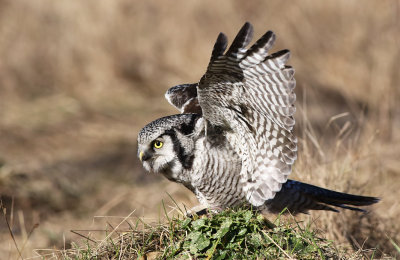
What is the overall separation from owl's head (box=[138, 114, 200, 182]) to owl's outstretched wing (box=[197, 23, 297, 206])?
263 millimetres

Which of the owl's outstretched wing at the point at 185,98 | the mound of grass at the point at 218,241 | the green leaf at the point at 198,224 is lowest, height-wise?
the mound of grass at the point at 218,241

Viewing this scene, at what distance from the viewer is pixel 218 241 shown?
3.34m

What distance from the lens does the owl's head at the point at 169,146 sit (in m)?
4.22

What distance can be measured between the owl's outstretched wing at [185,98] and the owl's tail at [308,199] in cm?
113

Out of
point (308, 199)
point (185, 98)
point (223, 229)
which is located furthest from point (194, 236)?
point (185, 98)

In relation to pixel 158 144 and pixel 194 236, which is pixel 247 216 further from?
pixel 158 144

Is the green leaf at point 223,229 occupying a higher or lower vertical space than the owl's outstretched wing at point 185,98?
lower

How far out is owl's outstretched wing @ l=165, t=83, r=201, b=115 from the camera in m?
5.08

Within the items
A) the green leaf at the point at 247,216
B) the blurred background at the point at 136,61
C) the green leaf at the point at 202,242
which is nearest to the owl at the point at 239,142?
the green leaf at the point at 247,216

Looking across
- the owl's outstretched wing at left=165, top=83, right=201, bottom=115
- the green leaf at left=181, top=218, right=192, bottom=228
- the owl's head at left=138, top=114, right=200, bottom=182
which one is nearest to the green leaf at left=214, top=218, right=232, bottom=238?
the green leaf at left=181, top=218, right=192, bottom=228

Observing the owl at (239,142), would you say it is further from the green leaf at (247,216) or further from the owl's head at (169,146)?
the green leaf at (247,216)

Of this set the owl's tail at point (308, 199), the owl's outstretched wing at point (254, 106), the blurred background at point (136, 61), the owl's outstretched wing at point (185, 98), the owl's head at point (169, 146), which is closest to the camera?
the owl's outstretched wing at point (254, 106)

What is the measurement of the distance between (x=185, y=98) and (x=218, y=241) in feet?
6.92

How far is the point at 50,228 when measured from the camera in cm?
656
